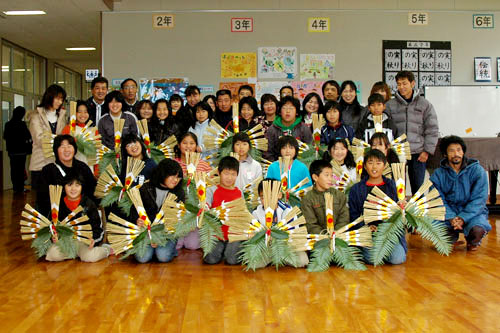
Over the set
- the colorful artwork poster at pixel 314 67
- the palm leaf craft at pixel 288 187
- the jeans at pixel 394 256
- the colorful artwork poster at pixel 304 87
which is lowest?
the jeans at pixel 394 256

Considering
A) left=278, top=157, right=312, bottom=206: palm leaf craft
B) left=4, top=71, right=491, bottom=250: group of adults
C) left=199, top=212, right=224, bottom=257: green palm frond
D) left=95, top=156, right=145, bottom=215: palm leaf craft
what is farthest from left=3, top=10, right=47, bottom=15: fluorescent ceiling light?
left=199, top=212, right=224, bottom=257: green palm frond

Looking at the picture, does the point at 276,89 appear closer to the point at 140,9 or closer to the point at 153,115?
the point at 140,9

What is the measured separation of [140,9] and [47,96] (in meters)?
2.62

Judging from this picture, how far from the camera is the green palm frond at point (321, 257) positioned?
2.96 m

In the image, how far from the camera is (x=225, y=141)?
13.2 ft

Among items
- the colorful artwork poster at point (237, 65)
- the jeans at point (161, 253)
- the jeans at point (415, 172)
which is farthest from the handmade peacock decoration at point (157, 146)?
the colorful artwork poster at point (237, 65)

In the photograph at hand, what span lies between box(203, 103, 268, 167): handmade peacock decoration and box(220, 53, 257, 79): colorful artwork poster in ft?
7.94

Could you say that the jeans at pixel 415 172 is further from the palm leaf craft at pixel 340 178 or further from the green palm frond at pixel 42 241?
the green palm frond at pixel 42 241

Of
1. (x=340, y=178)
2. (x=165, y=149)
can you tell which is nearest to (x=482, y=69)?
(x=340, y=178)

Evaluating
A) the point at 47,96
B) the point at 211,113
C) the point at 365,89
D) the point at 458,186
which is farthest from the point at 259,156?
the point at 365,89

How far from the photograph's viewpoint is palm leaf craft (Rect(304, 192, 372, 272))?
2980 mm

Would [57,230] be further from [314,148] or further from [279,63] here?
[279,63]

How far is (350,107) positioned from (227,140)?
3.65 ft

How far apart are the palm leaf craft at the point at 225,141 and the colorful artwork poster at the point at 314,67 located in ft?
8.23
